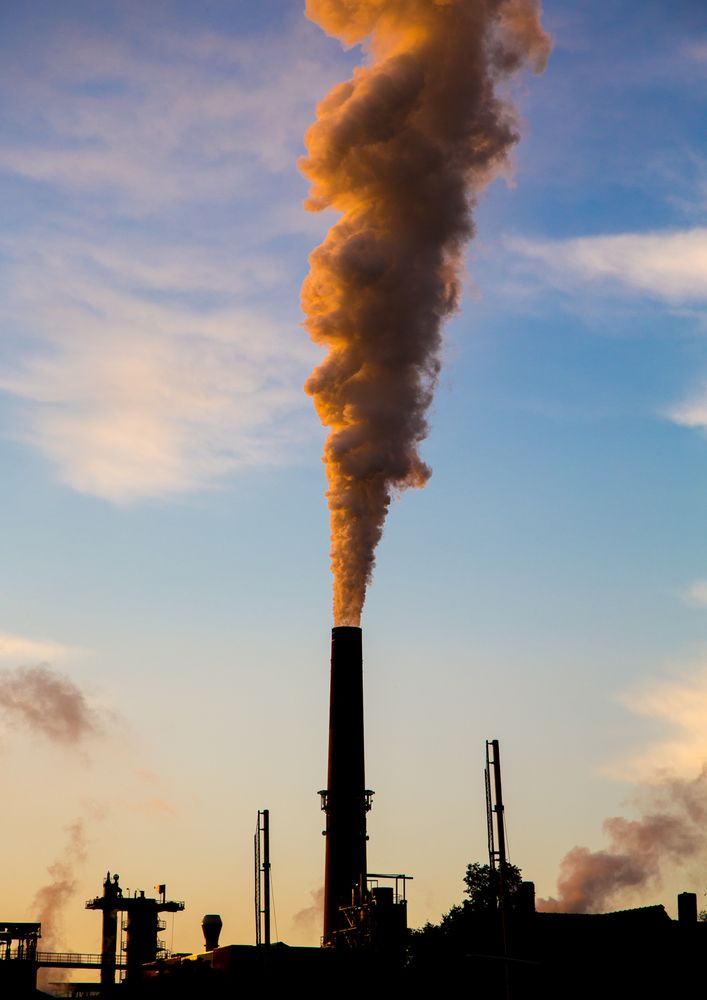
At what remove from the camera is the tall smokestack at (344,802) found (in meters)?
53.2

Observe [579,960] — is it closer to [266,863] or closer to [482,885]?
[266,863]

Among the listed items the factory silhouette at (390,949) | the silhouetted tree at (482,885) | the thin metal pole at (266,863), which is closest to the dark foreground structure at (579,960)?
the factory silhouette at (390,949)

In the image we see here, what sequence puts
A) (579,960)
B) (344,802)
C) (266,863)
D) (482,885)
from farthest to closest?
(482,885), (344,802), (579,960), (266,863)

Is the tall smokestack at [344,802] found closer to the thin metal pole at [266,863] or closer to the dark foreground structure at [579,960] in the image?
the dark foreground structure at [579,960]

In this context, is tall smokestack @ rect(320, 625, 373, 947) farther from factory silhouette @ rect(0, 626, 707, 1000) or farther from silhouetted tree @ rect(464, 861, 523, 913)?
silhouetted tree @ rect(464, 861, 523, 913)

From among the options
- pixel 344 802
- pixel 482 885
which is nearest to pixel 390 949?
pixel 344 802

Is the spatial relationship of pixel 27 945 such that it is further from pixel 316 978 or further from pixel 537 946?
pixel 537 946

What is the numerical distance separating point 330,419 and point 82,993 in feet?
114

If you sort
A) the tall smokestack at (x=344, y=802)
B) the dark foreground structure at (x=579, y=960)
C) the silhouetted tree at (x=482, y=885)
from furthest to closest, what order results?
1. the silhouetted tree at (x=482, y=885)
2. the tall smokestack at (x=344, y=802)
3. the dark foreground structure at (x=579, y=960)

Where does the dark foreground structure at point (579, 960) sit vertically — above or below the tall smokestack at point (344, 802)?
below

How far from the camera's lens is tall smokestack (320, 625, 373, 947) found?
53.2 meters

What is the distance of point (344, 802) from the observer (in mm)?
53219

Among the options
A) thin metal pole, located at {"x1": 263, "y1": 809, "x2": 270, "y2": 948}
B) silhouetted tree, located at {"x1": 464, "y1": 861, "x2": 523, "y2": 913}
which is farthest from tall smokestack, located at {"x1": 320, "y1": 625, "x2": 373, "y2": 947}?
Answer: silhouetted tree, located at {"x1": 464, "y1": 861, "x2": 523, "y2": 913}

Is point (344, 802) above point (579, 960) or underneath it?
above
